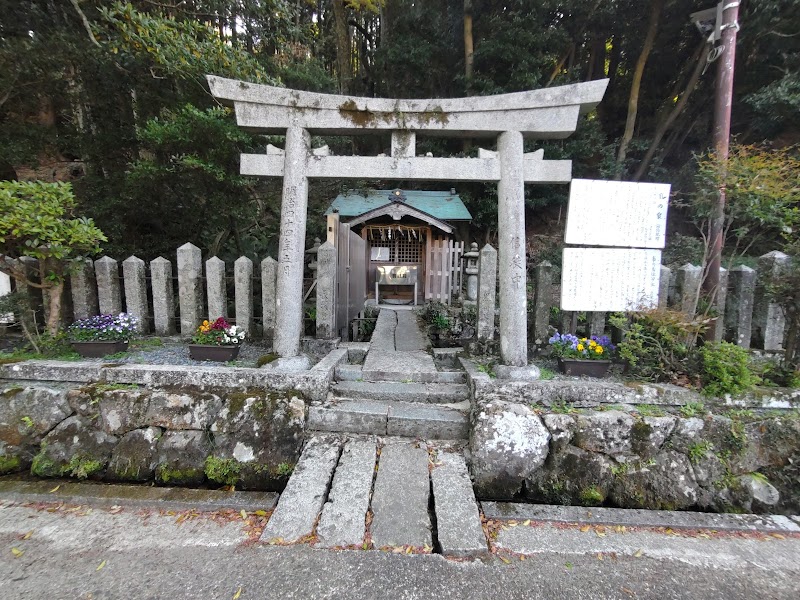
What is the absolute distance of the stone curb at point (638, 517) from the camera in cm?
279

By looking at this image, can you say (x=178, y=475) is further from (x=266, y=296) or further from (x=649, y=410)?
(x=649, y=410)

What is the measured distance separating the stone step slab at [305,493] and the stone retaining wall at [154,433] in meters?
0.25

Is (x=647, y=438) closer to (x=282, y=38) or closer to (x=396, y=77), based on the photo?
(x=282, y=38)

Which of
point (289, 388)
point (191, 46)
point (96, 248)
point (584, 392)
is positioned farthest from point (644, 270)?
point (191, 46)

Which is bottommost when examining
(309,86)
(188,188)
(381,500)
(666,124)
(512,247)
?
(381,500)

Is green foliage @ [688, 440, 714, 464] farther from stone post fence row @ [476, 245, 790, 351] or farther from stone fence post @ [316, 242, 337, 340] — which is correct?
stone fence post @ [316, 242, 337, 340]

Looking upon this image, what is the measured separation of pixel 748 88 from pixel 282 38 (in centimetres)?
1546

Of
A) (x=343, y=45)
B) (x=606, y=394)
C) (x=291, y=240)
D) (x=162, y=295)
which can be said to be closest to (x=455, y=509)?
(x=606, y=394)

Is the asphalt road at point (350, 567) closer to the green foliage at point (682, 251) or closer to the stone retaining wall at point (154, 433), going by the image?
the stone retaining wall at point (154, 433)

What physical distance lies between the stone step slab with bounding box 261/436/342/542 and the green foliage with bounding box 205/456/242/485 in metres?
0.64

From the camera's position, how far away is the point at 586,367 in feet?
12.8

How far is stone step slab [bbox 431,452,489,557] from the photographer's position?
234cm

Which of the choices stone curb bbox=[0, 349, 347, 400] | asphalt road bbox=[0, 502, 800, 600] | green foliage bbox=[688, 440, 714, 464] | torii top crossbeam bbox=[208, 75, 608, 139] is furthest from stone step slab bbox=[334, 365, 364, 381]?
green foliage bbox=[688, 440, 714, 464]

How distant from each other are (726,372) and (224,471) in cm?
477
